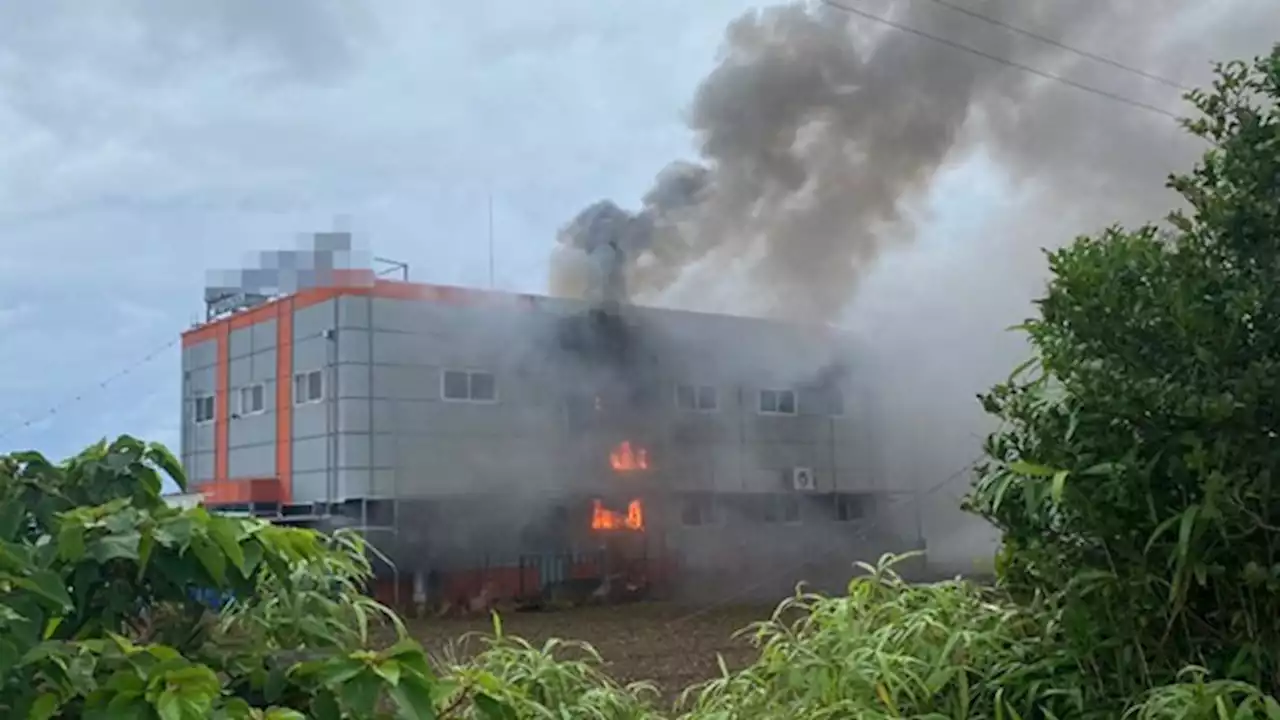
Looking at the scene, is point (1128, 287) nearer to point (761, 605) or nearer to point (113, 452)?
point (113, 452)

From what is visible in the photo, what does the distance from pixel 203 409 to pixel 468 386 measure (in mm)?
3967

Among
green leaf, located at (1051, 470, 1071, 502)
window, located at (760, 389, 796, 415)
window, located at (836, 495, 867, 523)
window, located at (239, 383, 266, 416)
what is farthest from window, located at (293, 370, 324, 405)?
green leaf, located at (1051, 470, 1071, 502)

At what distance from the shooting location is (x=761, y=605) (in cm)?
1479

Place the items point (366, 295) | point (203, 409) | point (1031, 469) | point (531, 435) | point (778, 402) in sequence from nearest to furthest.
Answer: point (1031, 469) → point (366, 295) → point (531, 435) → point (203, 409) → point (778, 402)

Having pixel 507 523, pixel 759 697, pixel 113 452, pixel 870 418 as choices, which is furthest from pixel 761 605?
pixel 113 452

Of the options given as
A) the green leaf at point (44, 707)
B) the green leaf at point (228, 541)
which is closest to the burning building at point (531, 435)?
the green leaf at point (228, 541)

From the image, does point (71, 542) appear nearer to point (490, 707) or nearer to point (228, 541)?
point (228, 541)

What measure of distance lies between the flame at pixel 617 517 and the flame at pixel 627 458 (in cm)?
48

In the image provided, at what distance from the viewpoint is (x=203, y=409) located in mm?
15273

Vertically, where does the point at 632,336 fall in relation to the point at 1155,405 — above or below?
above

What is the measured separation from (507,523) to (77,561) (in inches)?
501

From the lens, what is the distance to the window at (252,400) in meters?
14.3

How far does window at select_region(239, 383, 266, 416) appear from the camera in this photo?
14281 millimetres

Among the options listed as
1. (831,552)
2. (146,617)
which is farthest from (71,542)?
(831,552)
